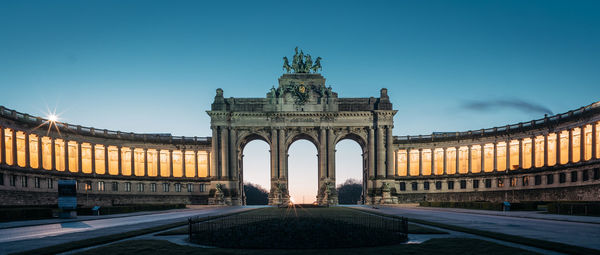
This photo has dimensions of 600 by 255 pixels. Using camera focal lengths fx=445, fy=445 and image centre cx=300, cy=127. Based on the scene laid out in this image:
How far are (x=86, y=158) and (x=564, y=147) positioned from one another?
97.1 m

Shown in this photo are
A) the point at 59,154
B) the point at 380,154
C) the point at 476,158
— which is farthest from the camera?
the point at 476,158

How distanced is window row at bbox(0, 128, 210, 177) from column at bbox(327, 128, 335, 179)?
31.3 m

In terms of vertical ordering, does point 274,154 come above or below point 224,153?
below

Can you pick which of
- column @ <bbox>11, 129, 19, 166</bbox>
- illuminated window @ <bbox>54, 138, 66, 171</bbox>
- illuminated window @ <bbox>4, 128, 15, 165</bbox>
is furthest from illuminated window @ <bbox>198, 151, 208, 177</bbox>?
illuminated window @ <bbox>4, 128, 15, 165</bbox>

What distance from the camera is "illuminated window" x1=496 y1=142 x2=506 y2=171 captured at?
98838 millimetres

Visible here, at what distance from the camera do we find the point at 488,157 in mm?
102312

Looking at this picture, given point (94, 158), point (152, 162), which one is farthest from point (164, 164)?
point (94, 158)

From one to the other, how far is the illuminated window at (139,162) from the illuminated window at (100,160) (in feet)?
25.4

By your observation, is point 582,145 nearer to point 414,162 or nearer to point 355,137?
point 414,162

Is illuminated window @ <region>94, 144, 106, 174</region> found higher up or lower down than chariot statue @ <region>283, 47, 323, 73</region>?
lower down

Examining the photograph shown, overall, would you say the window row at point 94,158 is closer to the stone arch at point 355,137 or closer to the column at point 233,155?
the column at point 233,155

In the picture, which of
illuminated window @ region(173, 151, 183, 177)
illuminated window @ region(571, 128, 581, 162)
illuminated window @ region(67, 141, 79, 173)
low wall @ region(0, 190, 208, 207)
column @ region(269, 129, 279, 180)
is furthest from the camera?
illuminated window @ region(173, 151, 183, 177)

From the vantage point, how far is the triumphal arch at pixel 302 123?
329 feet

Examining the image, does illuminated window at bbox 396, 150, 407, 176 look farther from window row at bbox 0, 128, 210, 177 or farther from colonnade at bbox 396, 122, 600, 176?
window row at bbox 0, 128, 210, 177
